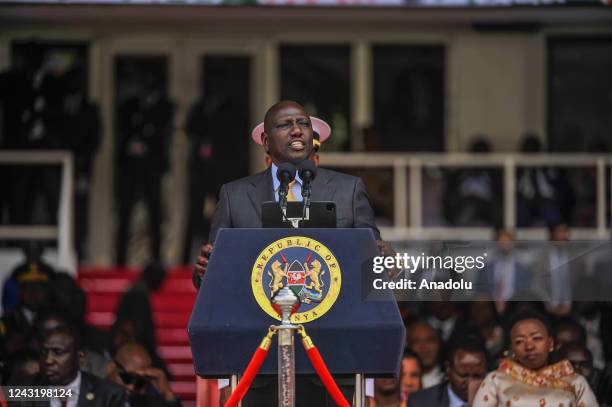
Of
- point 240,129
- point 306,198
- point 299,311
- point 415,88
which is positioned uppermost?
point 415,88

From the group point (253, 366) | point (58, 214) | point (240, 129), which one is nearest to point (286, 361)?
point (253, 366)

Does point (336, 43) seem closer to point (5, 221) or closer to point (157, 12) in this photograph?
point (157, 12)

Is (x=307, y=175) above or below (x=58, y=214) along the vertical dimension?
below

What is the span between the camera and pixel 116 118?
1772 cm

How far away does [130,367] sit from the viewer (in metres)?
10.7

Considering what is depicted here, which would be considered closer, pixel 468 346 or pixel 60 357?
pixel 60 357

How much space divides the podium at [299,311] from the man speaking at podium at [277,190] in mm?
327

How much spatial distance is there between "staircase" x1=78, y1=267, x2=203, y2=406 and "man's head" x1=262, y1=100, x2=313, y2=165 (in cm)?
556

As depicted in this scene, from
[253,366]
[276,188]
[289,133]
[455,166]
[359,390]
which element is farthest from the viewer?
[455,166]

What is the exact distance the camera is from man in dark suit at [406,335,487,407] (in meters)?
9.96

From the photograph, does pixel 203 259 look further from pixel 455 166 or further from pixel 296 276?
pixel 455 166

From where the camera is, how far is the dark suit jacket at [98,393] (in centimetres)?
894

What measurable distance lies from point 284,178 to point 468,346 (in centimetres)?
347

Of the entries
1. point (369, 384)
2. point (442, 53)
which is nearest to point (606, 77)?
point (442, 53)
